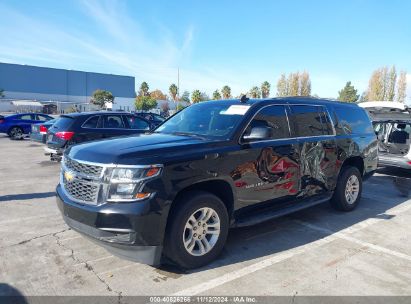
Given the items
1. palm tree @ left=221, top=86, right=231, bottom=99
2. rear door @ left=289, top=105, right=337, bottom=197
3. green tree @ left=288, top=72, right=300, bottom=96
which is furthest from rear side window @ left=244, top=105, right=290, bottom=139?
palm tree @ left=221, top=86, right=231, bottom=99

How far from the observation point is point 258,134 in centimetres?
427

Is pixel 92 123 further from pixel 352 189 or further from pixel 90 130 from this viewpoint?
pixel 352 189

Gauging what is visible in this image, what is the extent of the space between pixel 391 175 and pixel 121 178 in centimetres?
Result: 903

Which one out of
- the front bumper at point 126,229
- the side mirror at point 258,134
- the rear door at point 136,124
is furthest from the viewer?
the rear door at point 136,124

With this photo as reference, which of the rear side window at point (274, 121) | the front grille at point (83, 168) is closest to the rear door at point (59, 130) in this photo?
the front grille at point (83, 168)

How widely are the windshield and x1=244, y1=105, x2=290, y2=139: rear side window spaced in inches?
8.1

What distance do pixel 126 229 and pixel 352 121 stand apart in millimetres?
4816

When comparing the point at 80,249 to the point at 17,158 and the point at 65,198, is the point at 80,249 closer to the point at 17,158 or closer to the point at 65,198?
the point at 65,198

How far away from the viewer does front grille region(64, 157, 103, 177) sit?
356 cm

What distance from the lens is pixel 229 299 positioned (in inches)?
131

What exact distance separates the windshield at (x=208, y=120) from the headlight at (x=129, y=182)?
122 cm

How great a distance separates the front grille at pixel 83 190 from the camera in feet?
11.7

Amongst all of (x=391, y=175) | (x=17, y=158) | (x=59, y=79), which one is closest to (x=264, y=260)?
(x=391, y=175)

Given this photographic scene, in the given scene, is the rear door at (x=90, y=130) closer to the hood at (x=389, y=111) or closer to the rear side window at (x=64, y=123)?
the rear side window at (x=64, y=123)
